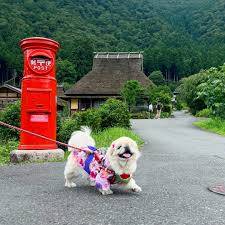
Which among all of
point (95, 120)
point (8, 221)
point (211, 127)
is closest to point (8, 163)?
point (8, 221)

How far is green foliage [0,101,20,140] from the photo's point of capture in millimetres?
14398

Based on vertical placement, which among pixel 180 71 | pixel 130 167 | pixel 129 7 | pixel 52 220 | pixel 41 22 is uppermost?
pixel 129 7

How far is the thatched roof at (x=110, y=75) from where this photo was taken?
45.0 metres

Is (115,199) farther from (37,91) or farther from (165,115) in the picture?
(165,115)

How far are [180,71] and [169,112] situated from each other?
53.9 m

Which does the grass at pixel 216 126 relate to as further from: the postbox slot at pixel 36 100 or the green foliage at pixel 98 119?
the postbox slot at pixel 36 100

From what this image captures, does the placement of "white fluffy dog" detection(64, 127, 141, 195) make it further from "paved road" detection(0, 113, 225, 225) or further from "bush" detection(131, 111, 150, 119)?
"bush" detection(131, 111, 150, 119)

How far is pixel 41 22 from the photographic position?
74875 millimetres

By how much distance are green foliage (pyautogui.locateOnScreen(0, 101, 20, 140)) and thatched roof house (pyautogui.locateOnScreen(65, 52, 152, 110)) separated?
29557 millimetres

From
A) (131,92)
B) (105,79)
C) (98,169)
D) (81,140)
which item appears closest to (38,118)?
(81,140)

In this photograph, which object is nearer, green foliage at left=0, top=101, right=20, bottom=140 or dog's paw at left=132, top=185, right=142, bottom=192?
dog's paw at left=132, top=185, right=142, bottom=192

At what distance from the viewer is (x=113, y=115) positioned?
1884 cm

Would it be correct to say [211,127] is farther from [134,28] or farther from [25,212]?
[134,28]

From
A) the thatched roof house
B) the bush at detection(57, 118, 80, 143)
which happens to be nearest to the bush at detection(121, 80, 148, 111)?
the thatched roof house
